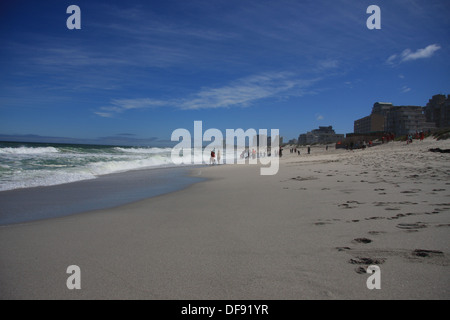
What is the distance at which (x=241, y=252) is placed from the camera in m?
2.88

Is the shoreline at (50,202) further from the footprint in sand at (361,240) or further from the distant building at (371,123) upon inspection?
the distant building at (371,123)

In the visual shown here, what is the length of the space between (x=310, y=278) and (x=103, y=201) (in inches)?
232

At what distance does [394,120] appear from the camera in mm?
82500

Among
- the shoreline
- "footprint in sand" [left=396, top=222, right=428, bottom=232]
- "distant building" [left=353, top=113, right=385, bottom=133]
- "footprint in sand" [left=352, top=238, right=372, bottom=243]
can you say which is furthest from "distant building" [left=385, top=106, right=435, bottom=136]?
"footprint in sand" [left=352, top=238, right=372, bottom=243]

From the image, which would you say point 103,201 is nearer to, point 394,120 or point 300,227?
point 300,227

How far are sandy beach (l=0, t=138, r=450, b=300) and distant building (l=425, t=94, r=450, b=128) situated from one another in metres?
112

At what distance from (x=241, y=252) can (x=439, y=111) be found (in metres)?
141

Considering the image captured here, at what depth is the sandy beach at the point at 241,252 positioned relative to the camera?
7.02ft

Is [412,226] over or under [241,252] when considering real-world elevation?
over

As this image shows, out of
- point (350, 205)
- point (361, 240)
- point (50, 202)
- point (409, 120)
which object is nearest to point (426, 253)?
point (361, 240)

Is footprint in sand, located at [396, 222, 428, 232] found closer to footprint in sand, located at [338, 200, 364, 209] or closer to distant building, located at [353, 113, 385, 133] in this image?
footprint in sand, located at [338, 200, 364, 209]

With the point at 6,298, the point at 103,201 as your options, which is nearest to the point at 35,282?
the point at 6,298

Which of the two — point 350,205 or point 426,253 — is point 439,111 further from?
point 426,253
